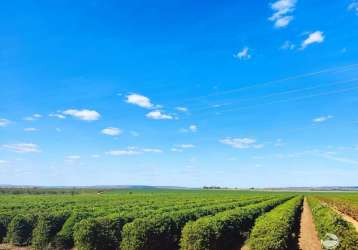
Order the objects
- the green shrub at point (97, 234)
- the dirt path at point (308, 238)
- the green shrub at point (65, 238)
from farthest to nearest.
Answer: the dirt path at point (308, 238)
the green shrub at point (65, 238)
the green shrub at point (97, 234)

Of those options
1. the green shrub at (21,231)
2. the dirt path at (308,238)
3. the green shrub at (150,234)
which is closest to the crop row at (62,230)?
the green shrub at (21,231)

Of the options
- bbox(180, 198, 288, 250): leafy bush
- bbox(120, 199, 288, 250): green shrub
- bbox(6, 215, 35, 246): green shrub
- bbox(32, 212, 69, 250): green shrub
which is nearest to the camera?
bbox(180, 198, 288, 250): leafy bush

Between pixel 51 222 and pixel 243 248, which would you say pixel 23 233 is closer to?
pixel 51 222

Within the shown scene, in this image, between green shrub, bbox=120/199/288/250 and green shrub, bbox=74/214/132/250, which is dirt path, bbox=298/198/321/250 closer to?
green shrub, bbox=120/199/288/250

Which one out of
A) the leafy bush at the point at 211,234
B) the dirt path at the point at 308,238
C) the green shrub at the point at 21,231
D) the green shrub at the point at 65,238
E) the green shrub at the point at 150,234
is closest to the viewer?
the leafy bush at the point at 211,234

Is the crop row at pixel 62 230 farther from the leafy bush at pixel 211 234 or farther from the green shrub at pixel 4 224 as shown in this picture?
the leafy bush at pixel 211 234

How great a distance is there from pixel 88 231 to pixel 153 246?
10.8 feet

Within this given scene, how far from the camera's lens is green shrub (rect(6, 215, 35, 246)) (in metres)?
26.6

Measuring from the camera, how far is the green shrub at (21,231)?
87.4 ft

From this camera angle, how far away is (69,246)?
25.0 m

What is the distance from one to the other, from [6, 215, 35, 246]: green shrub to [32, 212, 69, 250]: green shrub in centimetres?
95

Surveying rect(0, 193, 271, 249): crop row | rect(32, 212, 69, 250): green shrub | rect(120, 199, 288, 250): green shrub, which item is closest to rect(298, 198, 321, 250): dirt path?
rect(120, 199, 288, 250): green shrub

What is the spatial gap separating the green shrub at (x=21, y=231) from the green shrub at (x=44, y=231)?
0.95 m

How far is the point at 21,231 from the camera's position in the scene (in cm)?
2664
